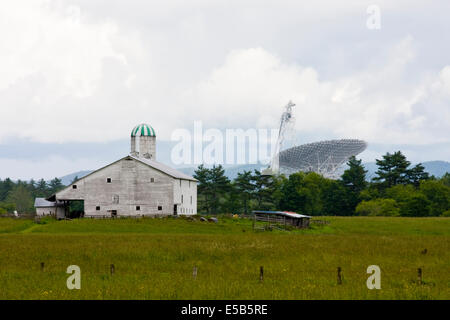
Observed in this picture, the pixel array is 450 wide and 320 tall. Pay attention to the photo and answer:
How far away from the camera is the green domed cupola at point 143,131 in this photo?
99.8 m

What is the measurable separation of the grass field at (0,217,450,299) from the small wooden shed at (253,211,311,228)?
23.1 metres

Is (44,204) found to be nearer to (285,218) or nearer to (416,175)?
(285,218)

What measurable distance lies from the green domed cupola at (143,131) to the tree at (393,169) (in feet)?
187

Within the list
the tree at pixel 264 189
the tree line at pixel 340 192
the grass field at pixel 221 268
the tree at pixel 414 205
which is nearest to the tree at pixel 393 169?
the tree line at pixel 340 192

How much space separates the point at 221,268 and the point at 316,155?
340 feet

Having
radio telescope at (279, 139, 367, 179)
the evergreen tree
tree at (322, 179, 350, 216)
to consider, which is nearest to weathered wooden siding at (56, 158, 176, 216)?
the evergreen tree

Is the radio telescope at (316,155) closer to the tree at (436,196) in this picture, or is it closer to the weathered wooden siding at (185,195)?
the tree at (436,196)

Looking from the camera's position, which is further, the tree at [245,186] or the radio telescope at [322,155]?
the tree at [245,186]

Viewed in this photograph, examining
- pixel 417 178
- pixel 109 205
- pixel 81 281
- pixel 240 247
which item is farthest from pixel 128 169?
pixel 417 178

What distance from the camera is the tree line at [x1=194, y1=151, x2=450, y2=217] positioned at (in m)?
113

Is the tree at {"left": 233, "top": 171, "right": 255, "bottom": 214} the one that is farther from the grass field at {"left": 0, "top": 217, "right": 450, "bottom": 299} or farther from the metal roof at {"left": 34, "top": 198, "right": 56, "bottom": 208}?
the grass field at {"left": 0, "top": 217, "right": 450, "bottom": 299}

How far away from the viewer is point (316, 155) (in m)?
132
